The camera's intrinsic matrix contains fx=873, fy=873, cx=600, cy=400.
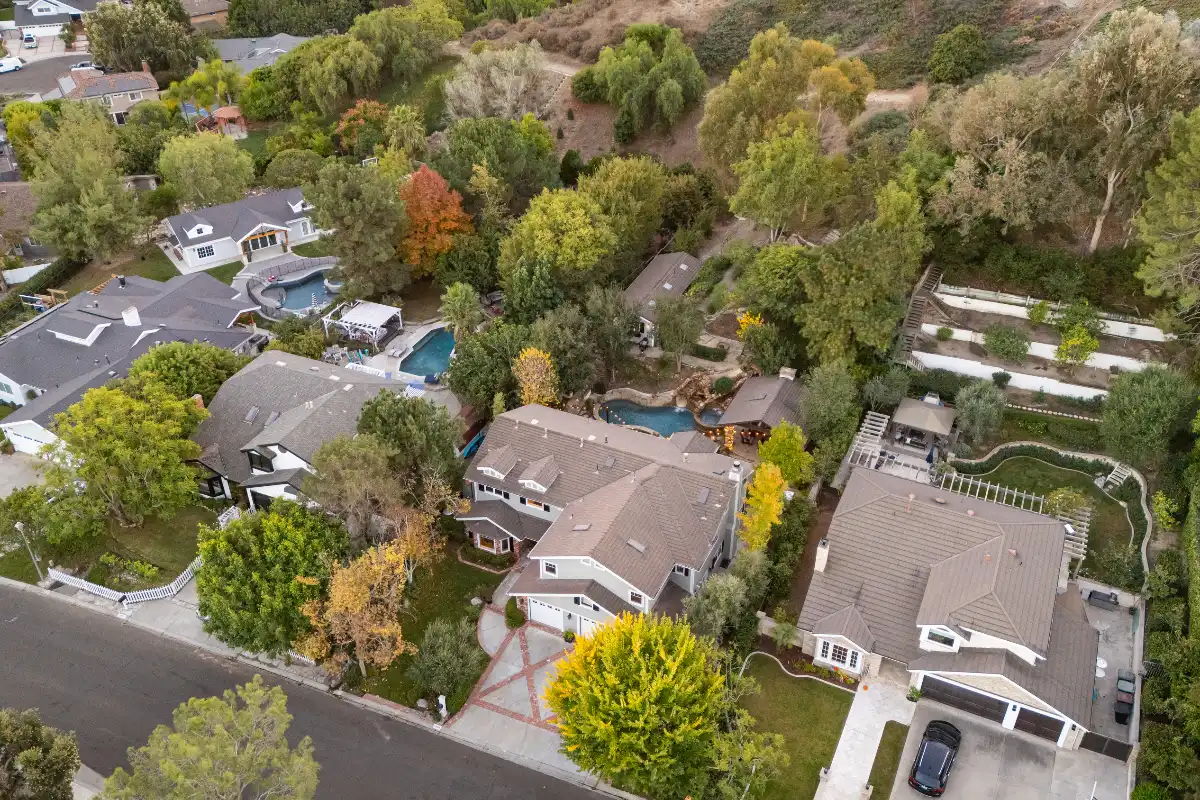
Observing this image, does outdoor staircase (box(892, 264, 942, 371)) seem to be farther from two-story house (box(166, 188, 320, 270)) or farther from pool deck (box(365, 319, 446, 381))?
two-story house (box(166, 188, 320, 270))

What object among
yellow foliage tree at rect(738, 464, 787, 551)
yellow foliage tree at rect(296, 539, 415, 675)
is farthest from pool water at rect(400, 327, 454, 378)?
yellow foliage tree at rect(738, 464, 787, 551)

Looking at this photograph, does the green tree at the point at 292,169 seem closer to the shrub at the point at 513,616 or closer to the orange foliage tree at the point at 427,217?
the orange foliage tree at the point at 427,217

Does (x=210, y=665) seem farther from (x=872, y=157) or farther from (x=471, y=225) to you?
(x=872, y=157)

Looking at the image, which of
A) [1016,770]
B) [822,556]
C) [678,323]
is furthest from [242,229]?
[1016,770]

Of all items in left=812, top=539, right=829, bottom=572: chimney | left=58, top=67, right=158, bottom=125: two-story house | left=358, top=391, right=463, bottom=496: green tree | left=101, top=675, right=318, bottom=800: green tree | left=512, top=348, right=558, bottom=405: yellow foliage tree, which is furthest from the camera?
left=58, top=67, right=158, bottom=125: two-story house

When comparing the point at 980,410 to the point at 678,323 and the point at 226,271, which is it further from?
the point at 226,271

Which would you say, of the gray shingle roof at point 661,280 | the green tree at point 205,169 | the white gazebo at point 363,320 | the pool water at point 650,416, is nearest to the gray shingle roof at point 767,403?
the pool water at point 650,416
